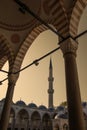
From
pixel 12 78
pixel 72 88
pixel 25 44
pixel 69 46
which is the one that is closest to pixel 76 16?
pixel 69 46

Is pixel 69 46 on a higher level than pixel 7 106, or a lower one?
higher

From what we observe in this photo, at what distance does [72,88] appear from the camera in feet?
13.5

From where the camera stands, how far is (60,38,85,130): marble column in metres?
→ 3.72

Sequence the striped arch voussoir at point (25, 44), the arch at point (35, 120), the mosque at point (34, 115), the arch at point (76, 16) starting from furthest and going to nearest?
1. the arch at point (35, 120)
2. the mosque at point (34, 115)
3. the striped arch voussoir at point (25, 44)
4. the arch at point (76, 16)

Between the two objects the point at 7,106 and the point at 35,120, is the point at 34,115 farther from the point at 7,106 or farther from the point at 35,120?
the point at 7,106

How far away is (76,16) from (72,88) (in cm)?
244

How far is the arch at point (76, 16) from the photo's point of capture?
5.03 meters

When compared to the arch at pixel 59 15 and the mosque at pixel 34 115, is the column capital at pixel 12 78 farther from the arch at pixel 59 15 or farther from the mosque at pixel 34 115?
the mosque at pixel 34 115

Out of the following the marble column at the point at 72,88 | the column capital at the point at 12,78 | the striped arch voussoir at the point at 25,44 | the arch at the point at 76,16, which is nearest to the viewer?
the marble column at the point at 72,88

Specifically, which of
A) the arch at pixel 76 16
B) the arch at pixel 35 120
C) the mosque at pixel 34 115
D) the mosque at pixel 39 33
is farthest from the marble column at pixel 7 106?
the arch at pixel 35 120

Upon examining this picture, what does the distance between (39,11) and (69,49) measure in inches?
125

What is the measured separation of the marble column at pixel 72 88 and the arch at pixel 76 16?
0.43 m

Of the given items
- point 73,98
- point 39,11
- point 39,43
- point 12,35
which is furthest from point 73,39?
point 39,43

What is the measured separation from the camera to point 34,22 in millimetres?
7723
